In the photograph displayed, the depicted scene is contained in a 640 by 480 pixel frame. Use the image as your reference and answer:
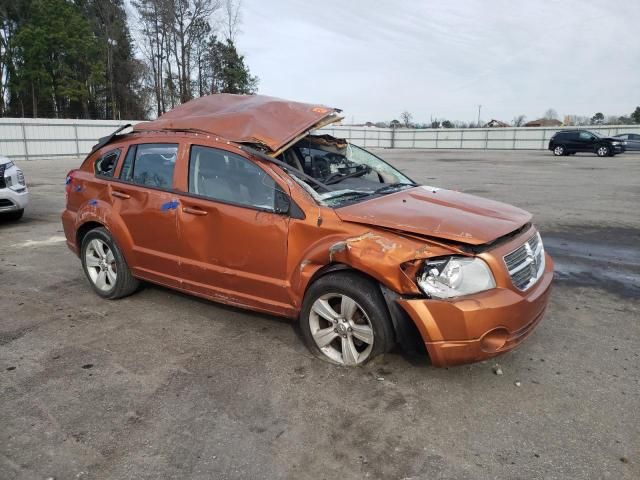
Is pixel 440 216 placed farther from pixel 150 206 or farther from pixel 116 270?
pixel 116 270

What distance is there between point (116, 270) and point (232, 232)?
1.65 meters

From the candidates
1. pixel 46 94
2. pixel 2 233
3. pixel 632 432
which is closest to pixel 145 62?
pixel 46 94

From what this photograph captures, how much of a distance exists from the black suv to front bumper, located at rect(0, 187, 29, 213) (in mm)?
29503

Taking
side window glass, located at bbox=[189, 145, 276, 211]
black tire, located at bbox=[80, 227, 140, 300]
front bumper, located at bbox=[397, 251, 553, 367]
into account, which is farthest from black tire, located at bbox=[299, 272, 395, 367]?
black tire, located at bbox=[80, 227, 140, 300]

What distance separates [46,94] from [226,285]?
51427mm

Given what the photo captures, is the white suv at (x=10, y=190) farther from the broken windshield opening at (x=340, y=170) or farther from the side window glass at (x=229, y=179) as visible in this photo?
the broken windshield opening at (x=340, y=170)

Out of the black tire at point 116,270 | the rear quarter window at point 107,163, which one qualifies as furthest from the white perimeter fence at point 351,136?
the black tire at point 116,270

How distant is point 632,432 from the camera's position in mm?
2750

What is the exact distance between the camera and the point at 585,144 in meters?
29.1

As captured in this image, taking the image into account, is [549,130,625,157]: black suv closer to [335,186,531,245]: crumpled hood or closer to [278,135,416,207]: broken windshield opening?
[278,135,416,207]: broken windshield opening

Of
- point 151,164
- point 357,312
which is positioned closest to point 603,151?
point 151,164

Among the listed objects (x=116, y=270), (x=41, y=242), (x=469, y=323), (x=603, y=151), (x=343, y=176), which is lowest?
(x=41, y=242)

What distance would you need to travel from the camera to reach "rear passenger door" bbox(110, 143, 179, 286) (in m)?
4.29

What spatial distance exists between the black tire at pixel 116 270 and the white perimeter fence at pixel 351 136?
267 inches
